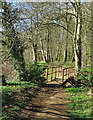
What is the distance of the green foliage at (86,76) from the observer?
23.1 ft

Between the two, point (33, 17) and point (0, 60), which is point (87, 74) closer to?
point (33, 17)

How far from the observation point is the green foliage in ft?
23.1

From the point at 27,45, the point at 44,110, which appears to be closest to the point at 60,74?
the point at 27,45

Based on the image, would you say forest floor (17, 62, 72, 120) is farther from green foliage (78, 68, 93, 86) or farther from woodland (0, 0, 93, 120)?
green foliage (78, 68, 93, 86)

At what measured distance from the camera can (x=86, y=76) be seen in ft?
25.4

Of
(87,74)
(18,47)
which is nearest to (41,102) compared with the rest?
(87,74)

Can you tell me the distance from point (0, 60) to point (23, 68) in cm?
585

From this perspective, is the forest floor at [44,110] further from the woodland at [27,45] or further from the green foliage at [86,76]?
the green foliage at [86,76]

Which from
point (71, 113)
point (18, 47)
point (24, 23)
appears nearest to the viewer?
point (71, 113)

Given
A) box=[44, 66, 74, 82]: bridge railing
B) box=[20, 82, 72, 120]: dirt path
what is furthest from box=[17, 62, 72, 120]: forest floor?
box=[44, 66, 74, 82]: bridge railing

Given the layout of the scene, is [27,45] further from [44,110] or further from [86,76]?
[86,76]

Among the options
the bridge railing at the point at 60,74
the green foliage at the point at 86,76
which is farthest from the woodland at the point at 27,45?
the bridge railing at the point at 60,74

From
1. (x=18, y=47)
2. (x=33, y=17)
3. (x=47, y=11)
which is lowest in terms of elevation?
(x=18, y=47)

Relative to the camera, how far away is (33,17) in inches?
234
